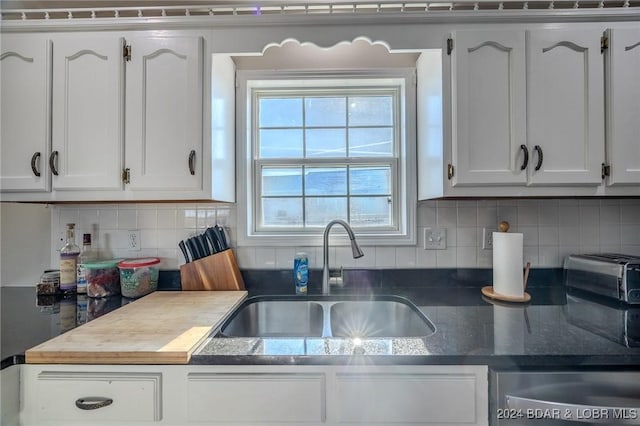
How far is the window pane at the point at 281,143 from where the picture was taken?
1.70m

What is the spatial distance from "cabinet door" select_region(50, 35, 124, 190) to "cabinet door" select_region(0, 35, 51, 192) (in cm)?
4

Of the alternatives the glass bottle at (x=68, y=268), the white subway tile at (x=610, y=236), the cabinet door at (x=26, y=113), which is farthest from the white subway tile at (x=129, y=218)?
the white subway tile at (x=610, y=236)

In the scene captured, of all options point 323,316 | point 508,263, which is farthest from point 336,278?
point 508,263

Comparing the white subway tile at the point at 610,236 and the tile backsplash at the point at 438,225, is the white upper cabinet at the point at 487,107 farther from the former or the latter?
the white subway tile at the point at 610,236

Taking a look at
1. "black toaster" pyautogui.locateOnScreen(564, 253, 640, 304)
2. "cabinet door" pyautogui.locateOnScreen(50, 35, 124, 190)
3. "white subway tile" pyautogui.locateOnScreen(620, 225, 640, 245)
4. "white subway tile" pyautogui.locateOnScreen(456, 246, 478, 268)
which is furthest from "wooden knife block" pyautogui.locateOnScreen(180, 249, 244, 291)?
"white subway tile" pyautogui.locateOnScreen(620, 225, 640, 245)

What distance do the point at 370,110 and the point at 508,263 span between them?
3.47 feet

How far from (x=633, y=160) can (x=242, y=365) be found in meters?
1.72

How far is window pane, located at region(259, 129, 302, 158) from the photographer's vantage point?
5.56ft

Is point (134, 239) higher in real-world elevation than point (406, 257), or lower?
higher

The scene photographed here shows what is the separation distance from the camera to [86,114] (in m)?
1.29

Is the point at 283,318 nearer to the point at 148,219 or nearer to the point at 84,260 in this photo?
the point at 148,219

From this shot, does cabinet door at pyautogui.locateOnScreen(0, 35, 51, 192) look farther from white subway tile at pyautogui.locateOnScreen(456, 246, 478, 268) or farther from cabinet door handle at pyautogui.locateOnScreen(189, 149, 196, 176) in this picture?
white subway tile at pyautogui.locateOnScreen(456, 246, 478, 268)

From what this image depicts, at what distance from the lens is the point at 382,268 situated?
1.58m

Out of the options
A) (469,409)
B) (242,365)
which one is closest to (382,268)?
(469,409)
